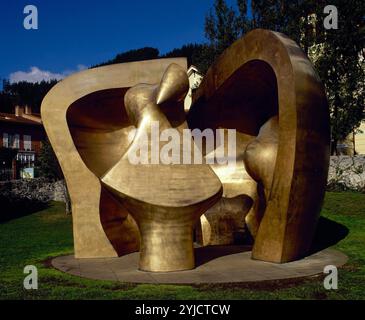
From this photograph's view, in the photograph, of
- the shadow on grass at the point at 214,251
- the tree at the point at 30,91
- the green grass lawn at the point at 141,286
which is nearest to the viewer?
the green grass lawn at the point at 141,286

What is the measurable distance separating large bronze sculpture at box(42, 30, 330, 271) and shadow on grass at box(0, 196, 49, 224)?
17189mm

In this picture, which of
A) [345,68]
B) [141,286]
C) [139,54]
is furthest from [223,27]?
[139,54]

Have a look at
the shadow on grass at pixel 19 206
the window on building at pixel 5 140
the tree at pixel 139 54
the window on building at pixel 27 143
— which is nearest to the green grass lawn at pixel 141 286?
the shadow on grass at pixel 19 206

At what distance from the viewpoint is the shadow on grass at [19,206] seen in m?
29.4

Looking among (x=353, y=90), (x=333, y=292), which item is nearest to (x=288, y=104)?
Result: (x=333, y=292)

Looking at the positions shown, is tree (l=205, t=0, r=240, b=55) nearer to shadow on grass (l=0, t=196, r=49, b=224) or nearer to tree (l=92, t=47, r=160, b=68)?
shadow on grass (l=0, t=196, r=49, b=224)

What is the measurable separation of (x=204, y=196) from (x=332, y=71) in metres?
21.8

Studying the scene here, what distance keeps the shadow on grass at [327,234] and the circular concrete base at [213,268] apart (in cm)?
81

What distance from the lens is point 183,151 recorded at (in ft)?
35.0

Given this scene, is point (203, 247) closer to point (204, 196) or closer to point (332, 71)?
point (204, 196)

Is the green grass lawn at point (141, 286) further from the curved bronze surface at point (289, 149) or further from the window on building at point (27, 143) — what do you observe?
the window on building at point (27, 143)

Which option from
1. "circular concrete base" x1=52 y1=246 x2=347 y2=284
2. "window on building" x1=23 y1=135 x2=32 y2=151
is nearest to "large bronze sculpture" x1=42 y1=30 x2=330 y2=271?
"circular concrete base" x1=52 y1=246 x2=347 y2=284

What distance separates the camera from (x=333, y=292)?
812cm

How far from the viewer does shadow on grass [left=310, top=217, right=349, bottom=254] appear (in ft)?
44.6
